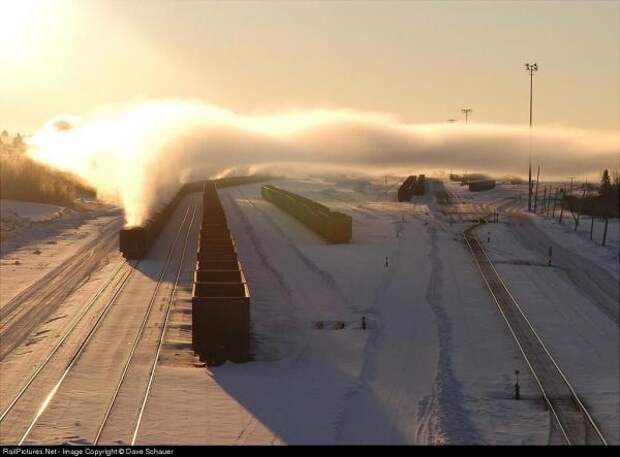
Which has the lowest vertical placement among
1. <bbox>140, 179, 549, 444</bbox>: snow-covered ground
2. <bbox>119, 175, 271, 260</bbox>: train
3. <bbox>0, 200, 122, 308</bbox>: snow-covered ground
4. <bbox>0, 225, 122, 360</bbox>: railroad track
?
<bbox>0, 200, 122, 308</bbox>: snow-covered ground

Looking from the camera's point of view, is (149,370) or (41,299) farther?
(41,299)

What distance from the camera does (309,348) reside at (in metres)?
29.2

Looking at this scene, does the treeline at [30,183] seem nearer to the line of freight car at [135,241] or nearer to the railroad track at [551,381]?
the line of freight car at [135,241]

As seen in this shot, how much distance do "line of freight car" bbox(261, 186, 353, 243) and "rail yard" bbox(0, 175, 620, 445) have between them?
13.5ft

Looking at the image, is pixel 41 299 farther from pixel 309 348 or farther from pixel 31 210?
pixel 31 210

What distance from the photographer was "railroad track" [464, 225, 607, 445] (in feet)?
65.5

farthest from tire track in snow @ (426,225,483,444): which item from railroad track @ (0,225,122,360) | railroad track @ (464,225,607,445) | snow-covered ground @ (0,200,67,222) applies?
snow-covered ground @ (0,200,67,222)

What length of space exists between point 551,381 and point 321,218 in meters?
42.4

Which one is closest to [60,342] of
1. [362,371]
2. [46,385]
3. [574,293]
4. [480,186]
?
[46,385]

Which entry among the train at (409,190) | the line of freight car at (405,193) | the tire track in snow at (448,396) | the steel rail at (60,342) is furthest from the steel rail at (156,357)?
the train at (409,190)

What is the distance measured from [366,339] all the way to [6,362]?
37.2 feet

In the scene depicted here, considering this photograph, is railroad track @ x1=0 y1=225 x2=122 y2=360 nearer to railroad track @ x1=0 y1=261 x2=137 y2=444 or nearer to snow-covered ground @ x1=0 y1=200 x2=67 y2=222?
railroad track @ x1=0 y1=261 x2=137 y2=444
